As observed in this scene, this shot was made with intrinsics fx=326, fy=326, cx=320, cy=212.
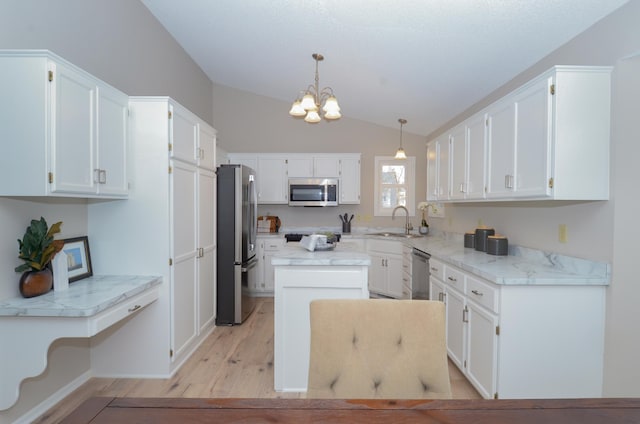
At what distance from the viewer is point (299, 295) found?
7.55ft

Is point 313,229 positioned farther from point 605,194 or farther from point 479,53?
point 605,194

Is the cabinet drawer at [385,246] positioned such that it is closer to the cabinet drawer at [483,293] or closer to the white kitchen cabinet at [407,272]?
the white kitchen cabinet at [407,272]

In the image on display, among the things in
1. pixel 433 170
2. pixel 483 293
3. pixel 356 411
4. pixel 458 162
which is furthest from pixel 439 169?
pixel 356 411

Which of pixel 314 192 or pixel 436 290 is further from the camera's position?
pixel 314 192

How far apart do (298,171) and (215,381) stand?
10.5 ft

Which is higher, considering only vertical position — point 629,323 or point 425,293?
point 629,323

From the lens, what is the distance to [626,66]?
71.1 inches

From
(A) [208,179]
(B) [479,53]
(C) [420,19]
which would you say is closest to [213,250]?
(A) [208,179]

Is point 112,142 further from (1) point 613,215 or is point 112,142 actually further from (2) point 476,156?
(1) point 613,215

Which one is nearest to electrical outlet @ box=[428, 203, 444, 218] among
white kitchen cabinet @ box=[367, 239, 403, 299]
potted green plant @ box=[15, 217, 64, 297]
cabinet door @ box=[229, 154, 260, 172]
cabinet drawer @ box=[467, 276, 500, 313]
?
white kitchen cabinet @ box=[367, 239, 403, 299]

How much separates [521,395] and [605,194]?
1282 millimetres

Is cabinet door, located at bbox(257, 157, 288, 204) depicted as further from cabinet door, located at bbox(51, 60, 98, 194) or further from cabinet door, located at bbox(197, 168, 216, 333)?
cabinet door, located at bbox(51, 60, 98, 194)

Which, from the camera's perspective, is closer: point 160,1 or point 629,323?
point 629,323

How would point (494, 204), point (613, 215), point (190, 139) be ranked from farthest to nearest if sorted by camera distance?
point (494, 204) → point (190, 139) → point (613, 215)
